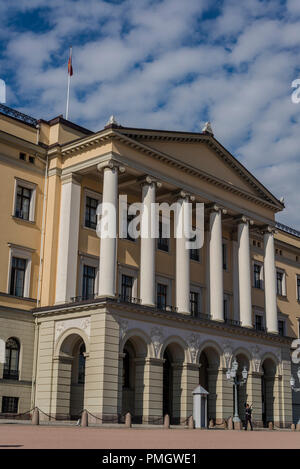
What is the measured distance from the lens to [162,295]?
47656mm

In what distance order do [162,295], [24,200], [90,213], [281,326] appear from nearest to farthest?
[24,200]
[90,213]
[162,295]
[281,326]

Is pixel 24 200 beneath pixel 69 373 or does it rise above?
above

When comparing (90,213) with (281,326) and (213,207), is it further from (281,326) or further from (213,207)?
(281,326)

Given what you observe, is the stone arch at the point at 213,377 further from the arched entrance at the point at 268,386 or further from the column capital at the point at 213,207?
the column capital at the point at 213,207

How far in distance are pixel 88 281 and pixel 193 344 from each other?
8.25 meters

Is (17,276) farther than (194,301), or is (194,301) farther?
(194,301)

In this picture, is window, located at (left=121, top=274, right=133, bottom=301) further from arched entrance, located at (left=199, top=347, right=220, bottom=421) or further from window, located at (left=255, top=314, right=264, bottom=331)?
window, located at (left=255, top=314, right=264, bottom=331)

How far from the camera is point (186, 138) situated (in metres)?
47.3

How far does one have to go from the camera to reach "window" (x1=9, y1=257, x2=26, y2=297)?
40.8 meters

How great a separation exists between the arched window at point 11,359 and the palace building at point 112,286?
0.06 metres

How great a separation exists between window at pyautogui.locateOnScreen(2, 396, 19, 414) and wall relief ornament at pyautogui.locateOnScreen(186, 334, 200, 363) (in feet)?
38.7

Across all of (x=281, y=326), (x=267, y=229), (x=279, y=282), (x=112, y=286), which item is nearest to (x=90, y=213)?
(x=112, y=286)

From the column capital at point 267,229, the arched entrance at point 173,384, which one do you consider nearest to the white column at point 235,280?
the column capital at point 267,229
